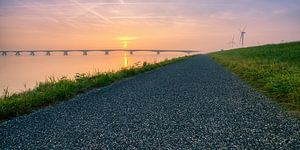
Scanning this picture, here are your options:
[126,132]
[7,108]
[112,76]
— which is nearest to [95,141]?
[126,132]

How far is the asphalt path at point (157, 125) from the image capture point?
6.93 m

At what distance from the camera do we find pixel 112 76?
21.6m

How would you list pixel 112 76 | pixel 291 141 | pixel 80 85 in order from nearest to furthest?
pixel 291 141 → pixel 80 85 → pixel 112 76

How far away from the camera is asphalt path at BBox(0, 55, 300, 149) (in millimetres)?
6930

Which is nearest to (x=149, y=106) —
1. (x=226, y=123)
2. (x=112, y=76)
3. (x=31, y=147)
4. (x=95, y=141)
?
(x=226, y=123)

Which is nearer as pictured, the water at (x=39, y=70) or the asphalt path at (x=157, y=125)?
the asphalt path at (x=157, y=125)

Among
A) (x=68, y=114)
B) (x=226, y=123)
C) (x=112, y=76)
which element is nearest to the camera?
(x=226, y=123)

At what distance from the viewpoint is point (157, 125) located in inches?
333

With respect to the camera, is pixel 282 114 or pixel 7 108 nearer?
pixel 282 114

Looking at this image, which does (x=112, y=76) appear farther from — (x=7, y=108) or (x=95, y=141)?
(x=95, y=141)

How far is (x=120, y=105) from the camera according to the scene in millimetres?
11672

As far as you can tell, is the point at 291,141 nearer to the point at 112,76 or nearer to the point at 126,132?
the point at 126,132

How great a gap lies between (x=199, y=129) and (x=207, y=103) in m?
3.80

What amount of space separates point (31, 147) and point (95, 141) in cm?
142
